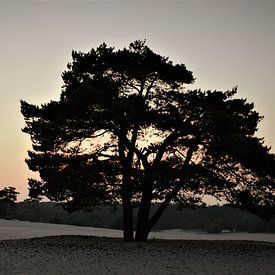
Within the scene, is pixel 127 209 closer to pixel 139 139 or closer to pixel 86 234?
pixel 139 139

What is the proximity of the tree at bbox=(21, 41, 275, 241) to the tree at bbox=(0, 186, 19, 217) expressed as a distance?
4328cm

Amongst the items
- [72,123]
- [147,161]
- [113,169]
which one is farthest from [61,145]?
[147,161]

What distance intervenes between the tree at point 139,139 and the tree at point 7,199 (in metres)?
43.3

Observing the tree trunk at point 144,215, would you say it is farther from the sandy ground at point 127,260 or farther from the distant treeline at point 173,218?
the distant treeline at point 173,218

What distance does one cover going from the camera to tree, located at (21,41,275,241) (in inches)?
765

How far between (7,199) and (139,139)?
159 feet

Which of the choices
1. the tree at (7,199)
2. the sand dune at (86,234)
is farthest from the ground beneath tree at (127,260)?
the tree at (7,199)

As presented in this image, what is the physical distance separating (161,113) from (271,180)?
5.97m

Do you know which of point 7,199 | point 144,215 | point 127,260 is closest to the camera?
point 127,260

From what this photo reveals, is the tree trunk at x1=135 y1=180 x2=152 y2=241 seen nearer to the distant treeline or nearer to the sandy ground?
the sandy ground

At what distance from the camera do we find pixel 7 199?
65188 mm

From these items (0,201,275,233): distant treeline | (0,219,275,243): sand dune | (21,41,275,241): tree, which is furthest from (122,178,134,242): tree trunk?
(0,201,275,233): distant treeline

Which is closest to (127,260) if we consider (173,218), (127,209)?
(127,209)

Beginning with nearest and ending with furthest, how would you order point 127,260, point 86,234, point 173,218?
point 127,260 → point 86,234 → point 173,218
